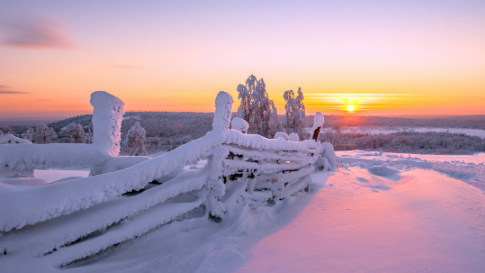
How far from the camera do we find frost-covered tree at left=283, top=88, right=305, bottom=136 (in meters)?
23.5

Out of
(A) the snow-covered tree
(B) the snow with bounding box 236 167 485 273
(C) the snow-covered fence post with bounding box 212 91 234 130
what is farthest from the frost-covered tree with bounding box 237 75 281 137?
(C) the snow-covered fence post with bounding box 212 91 234 130

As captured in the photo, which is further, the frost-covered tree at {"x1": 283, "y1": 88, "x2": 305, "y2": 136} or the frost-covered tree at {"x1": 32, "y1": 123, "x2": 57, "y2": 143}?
the frost-covered tree at {"x1": 283, "y1": 88, "x2": 305, "y2": 136}

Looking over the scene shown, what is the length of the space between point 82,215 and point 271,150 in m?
2.77

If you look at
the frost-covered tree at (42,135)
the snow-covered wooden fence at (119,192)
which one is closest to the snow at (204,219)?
the snow-covered wooden fence at (119,192)

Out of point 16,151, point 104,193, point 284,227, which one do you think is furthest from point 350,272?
point 16,151

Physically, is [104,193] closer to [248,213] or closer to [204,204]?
[204,204]

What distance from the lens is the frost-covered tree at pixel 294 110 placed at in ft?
77.1

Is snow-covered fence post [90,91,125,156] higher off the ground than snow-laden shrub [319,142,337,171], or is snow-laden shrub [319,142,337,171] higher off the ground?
snow-covered fence post [90,91,125,156]

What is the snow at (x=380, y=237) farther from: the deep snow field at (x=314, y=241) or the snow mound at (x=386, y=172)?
the snow mound at (x=386, y=172)

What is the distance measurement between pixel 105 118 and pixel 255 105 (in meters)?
18.4

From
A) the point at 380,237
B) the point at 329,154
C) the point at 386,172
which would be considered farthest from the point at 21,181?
the point at 386,172

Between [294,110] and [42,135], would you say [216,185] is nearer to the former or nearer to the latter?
[42,135]

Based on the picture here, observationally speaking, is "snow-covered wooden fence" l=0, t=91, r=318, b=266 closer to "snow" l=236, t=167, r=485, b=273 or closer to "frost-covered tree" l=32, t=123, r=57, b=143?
"snow" l=236, t=167, r=485, b=273

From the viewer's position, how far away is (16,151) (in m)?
2.46
